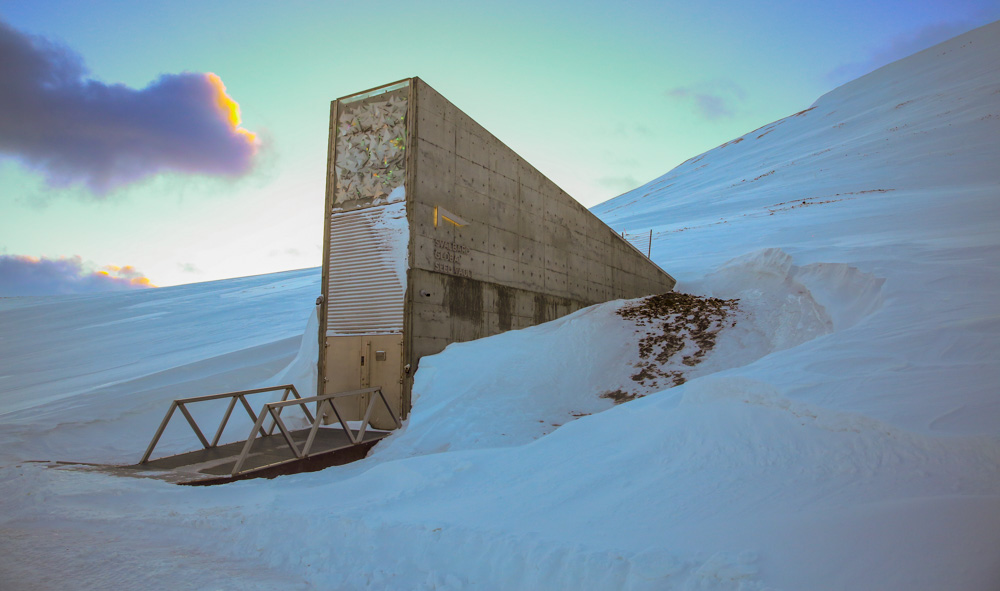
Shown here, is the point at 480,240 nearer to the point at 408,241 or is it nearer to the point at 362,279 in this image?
the point at 408,241

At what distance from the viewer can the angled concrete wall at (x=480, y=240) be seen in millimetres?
9547

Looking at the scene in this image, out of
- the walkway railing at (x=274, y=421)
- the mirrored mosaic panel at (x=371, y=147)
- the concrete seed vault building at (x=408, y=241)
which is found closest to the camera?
the walkway railing at (x=274, y=421)

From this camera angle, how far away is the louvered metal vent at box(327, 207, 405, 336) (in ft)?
30.8

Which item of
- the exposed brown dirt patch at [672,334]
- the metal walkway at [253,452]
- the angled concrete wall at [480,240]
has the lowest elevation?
the metal walkway at [253,452]

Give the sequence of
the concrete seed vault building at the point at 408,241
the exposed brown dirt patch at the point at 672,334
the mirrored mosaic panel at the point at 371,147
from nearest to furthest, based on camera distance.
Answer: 1. the concrete seed vault building at the point at 408,241
2. the mirrored mosaic panel at the point at 371,147
3. the exposed brown dirt patch at the point at 672,334

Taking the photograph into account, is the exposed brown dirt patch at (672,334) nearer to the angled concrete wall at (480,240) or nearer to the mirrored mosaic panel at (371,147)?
the angled concrete wall at (480,240)

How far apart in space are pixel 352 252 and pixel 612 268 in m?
8.03

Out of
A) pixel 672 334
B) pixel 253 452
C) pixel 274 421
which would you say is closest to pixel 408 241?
pixel 274 421

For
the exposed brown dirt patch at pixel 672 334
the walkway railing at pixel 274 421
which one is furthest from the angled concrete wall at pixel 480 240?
the exposed brown dirt patch at pixel 672 334

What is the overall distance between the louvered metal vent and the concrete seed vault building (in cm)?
2

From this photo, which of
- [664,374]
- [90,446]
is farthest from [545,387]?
[90,446]

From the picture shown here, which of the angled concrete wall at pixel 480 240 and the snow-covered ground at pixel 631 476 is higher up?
the angled concrete wall at pixel 480 240

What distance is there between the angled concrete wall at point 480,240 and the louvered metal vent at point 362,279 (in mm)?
457

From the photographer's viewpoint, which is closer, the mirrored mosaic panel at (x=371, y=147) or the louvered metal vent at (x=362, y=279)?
the louvered metal vent at (x=362, y=279)
